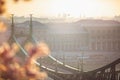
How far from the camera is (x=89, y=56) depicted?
1995cm

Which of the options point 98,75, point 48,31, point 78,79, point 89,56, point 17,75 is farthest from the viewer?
point 48,31

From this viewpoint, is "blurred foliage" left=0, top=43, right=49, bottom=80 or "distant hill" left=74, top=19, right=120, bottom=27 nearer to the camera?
"blurred foliage" left=0, top=43, right=49, bottom=80

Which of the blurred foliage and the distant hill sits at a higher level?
the blurred foliage

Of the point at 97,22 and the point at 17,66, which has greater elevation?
the point at 17,66

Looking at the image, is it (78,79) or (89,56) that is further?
(89,56)

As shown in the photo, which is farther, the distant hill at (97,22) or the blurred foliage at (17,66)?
the distant hill at (97,22)

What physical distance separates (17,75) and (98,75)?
10.2 feet

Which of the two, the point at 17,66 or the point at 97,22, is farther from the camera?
the point at 97,22

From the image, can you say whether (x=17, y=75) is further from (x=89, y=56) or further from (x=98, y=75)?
(x=89, y=56)

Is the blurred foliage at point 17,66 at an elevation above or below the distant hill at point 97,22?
above

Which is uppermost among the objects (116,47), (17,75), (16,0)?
(16,0)

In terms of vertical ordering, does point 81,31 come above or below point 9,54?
below

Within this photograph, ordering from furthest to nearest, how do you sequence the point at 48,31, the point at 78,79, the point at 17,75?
the point at 48,31 → the point at 78,79 → the point at 17,75

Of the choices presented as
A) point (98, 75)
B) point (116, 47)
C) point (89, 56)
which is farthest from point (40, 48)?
point (116, 47)
